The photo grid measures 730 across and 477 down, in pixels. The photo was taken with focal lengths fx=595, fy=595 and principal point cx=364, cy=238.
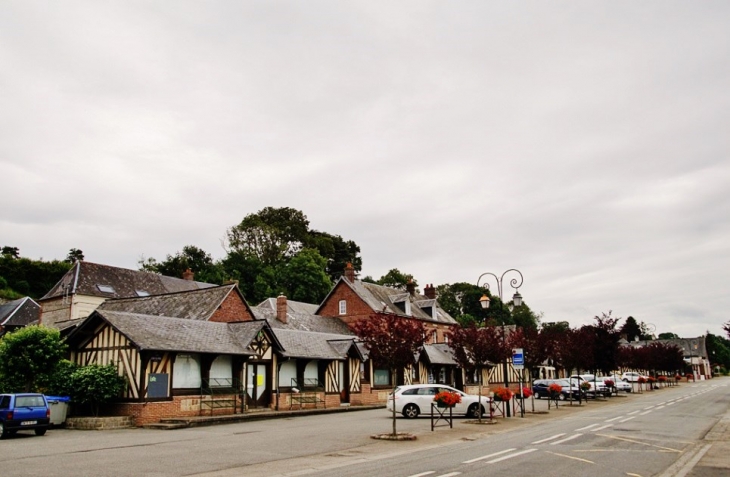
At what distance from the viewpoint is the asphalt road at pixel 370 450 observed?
486 inches

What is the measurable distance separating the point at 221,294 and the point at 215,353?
8.78 metres

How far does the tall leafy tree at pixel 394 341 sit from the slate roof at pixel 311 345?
37.7 ft

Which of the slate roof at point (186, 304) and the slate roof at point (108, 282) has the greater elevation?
the slate roof at point (108, 282)

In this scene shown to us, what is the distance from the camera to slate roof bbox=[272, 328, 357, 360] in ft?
108

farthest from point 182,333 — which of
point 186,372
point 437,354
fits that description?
point 437,354

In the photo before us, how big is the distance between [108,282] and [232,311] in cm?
2221

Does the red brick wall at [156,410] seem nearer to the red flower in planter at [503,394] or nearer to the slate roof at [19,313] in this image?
the red flower in planter at [503,394]

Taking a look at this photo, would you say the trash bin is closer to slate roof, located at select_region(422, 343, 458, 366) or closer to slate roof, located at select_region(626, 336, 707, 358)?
slate roof, located at select_region(422, 343, 458, 366)

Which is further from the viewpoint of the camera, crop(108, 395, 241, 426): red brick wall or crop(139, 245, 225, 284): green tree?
crop(139, 245, 225, 284): green tree

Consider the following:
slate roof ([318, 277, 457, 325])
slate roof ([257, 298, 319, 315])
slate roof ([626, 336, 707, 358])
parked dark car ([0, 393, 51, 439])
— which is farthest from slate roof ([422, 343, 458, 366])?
slate roof ([626, 336, 707, 358])

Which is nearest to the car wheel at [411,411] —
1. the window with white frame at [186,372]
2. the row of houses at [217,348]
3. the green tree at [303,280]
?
the row of houses at [217,348]

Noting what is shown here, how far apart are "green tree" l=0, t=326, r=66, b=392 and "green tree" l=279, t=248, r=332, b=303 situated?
4042 cm

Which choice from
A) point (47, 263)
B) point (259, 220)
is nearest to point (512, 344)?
point (259, 220)

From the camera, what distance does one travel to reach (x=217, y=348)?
26891 mm
